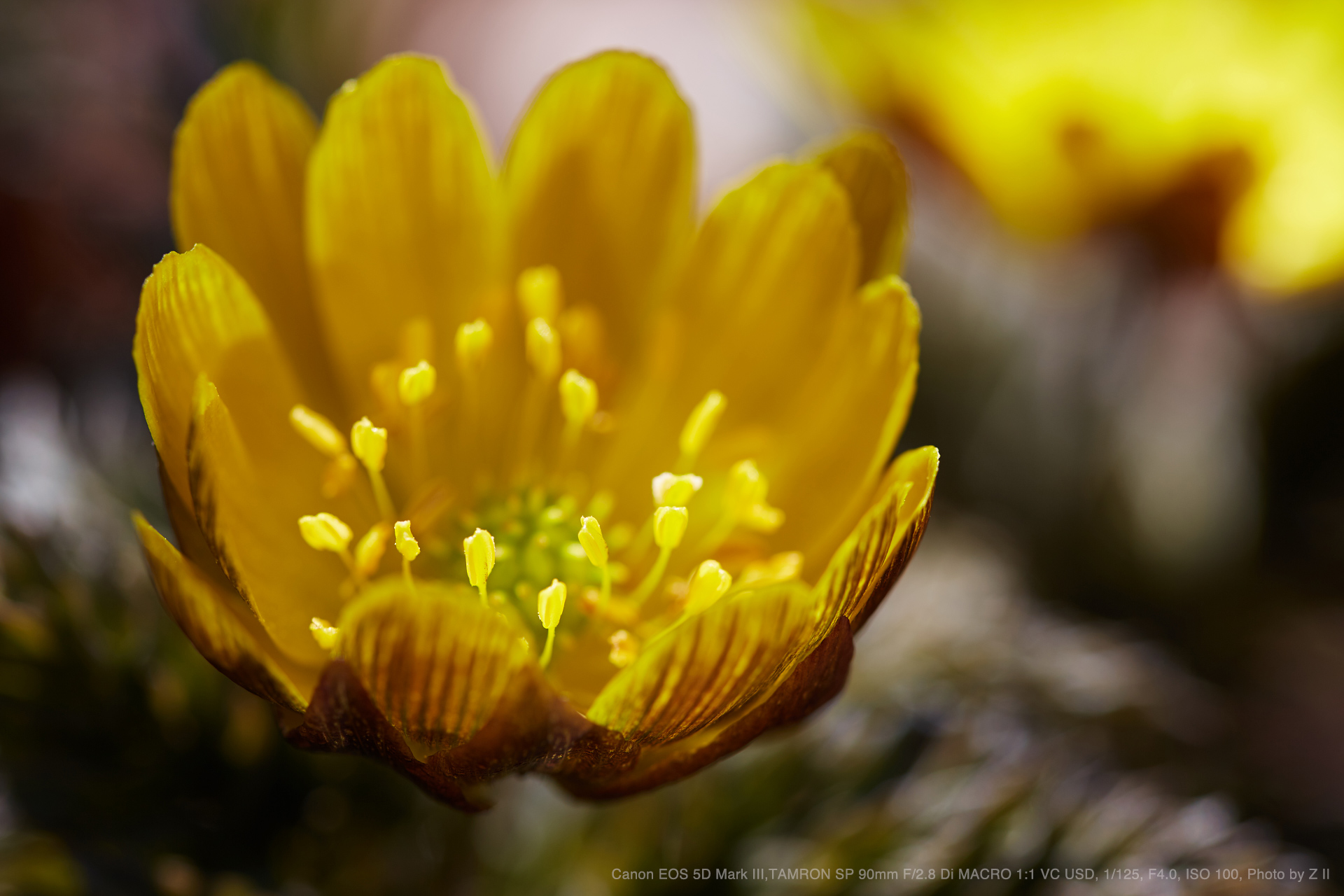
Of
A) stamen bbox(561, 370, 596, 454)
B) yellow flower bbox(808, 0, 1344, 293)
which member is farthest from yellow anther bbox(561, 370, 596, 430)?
yellow flower bbox(808, 0, 1344, 293)

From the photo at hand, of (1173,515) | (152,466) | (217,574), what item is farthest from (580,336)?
(1173,515)

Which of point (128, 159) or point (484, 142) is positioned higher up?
point (484, 142)

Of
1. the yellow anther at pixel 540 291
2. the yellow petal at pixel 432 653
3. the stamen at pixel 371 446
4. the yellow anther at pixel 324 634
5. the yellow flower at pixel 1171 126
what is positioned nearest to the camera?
the yellow petal at pixel 432 653

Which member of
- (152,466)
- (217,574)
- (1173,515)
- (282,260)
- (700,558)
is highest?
(282,260)

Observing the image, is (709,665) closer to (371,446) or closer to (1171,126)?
(371,446)

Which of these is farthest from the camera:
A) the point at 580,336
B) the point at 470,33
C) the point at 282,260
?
the point at 470,33

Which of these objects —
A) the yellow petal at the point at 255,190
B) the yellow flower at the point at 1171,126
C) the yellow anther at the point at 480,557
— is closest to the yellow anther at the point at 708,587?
the yellow anther at the point at 480,557

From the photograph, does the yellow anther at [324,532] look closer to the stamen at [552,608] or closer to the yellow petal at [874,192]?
the stamen at [552,608]

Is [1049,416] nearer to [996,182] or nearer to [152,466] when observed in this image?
[996,182]
